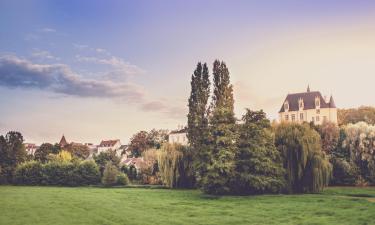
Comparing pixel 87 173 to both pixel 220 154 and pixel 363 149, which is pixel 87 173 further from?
pixel 363 149

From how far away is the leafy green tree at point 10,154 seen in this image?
206 feet

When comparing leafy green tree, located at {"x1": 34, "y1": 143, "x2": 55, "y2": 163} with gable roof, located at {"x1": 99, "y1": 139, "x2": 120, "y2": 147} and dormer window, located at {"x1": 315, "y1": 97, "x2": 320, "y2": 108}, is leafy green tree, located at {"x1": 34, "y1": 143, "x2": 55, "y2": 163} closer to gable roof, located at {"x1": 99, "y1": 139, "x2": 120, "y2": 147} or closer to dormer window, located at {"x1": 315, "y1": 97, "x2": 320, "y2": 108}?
dormer window, located at {"x1": 315, "y1": 97, "x2": 320, "y2": 108}

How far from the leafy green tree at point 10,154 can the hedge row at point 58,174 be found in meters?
3.53

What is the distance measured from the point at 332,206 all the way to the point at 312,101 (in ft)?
275

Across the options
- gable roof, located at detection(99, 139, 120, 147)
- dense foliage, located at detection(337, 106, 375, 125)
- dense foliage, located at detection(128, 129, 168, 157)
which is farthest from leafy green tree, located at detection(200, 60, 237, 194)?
gable roof, located at detection(99, 139, 120, 147)

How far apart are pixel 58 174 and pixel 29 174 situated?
191 inches

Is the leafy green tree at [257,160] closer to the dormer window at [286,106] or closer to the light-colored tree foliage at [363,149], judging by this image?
the light-colored tree foliage at [363,149]

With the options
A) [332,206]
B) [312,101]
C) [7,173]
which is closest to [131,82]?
[332,206]

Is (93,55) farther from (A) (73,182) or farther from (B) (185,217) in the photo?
(A) (73,182)

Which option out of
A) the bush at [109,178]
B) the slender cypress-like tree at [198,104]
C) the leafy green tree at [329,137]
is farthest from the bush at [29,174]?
the leafy green tree at [329,137]

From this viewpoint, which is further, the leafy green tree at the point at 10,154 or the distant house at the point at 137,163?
the distant house at the point at 137,163

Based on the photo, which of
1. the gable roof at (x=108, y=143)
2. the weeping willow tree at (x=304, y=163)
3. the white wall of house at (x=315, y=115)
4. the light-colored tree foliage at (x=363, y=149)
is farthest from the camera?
the gable roof at (x=108, y=143)

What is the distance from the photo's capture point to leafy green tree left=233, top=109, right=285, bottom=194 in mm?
32938

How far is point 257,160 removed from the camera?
33281 mm
